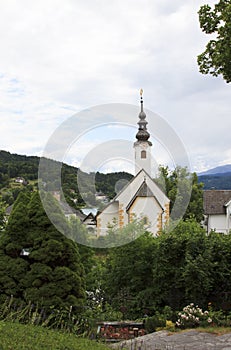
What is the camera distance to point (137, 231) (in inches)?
464

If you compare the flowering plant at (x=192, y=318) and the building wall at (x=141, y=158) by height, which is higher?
the building wall at (x=141, y=158)

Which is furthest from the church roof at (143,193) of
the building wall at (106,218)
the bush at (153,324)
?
the bush at (153,324)

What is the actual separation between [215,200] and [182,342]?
32004 mm

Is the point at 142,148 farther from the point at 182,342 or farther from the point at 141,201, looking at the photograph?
the point at 182,342

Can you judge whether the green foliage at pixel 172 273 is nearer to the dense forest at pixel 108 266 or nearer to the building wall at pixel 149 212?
the dense forest at pixel 108 266

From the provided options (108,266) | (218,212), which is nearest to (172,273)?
(108,266)

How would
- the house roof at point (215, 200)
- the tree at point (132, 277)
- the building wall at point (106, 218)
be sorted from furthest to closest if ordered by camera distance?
the house roof at point (215, 200), the tree at point (132, 277), the building wall at point (106, 218)

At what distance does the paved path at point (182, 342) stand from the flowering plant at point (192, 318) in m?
0.48

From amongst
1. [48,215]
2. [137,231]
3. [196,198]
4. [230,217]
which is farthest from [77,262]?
[230,217]

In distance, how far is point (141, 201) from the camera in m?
11.8

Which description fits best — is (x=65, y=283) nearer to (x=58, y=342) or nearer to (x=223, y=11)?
(x=58, y=342)

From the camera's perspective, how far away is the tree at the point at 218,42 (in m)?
8.66

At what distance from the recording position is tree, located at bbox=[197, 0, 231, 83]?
341 inches

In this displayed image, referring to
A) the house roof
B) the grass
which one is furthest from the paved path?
the house roof
